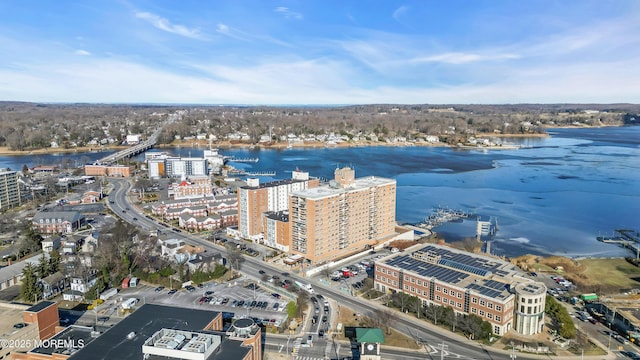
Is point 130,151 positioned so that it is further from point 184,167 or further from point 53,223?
point 53,223

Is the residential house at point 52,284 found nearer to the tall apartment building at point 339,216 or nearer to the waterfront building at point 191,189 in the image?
→ the tall apartment building at point 339,216

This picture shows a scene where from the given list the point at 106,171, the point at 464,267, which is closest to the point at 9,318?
the point at 464,267

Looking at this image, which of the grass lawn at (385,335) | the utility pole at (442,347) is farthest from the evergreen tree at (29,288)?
the utility pole at (442,347)

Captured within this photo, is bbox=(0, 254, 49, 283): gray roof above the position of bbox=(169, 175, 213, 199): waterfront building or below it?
below

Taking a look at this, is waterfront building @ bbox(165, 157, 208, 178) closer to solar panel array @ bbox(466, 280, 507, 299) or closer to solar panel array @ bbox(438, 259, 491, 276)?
solar panel array @ bbox(438, 259, 491, 276)

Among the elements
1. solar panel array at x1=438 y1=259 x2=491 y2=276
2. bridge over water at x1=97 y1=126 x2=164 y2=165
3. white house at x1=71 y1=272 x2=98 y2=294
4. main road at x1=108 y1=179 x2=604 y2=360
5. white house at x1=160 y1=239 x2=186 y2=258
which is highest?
bridge over water at x1=97 y1=126 x2=164 y2=165

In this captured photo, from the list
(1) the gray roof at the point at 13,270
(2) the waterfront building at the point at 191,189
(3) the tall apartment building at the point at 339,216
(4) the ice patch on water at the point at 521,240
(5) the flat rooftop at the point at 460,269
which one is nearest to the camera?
(5) the flat rooftop at the point at 460,269

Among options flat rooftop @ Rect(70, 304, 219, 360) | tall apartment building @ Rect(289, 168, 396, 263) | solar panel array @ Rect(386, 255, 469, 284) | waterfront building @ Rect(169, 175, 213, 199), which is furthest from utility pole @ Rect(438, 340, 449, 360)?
waterfront building @ Rect(169, 175, 213, 199)
